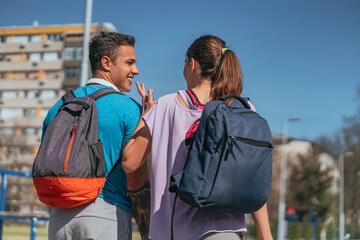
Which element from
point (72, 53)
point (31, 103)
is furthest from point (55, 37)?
point (31, 103)

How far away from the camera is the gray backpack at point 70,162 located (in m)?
2.24

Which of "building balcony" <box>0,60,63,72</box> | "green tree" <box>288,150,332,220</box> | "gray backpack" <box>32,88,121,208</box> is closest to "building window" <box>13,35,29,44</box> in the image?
"building balcony" <box>0,60,63,72</box>

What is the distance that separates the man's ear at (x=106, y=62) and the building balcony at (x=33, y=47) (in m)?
85.3

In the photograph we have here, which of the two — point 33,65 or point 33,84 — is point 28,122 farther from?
point 33,65

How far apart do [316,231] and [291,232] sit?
213 cm

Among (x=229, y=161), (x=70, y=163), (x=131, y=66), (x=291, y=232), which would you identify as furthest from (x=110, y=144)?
(x=291, y=232)

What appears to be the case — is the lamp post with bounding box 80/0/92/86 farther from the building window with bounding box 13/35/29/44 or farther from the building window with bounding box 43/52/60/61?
the building window with bounding box 13/35/29/44

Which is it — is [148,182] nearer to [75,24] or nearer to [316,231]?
[316,231]

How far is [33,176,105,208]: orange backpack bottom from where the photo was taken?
2.23m

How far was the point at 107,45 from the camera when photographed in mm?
2752

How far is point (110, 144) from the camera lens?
2.44 metres

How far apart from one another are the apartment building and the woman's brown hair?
8195 centimetres

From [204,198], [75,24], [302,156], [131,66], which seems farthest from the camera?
[75,24]

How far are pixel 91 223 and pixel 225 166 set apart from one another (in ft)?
2.41
